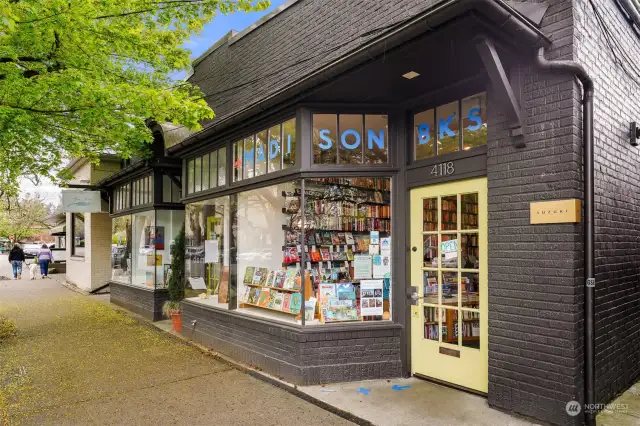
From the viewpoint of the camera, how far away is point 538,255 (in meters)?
4.19

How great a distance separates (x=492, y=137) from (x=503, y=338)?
2.03 m

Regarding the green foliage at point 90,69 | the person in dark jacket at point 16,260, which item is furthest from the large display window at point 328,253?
the person in dark jacket at point 16,260

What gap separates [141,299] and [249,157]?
6072 millimetres

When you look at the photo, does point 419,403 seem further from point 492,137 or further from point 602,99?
point 602,99

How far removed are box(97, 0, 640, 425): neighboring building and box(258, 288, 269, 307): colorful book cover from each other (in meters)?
0.03

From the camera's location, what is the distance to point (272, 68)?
24.2 feet

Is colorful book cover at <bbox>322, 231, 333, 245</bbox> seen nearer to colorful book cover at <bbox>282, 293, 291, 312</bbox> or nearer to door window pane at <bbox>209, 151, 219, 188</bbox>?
colorful book cover at <bbox>282, 293, 291, 312</bbox>

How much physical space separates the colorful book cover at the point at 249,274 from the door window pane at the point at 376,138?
8.89 feet

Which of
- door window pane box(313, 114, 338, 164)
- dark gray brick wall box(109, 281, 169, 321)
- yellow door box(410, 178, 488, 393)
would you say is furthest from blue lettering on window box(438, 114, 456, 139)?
dark gray brick wall box(109, 281, 169, 321)

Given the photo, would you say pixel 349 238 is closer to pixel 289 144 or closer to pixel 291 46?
pixel 289 144

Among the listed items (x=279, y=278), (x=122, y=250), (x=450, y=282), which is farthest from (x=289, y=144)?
(x=122, y=250)

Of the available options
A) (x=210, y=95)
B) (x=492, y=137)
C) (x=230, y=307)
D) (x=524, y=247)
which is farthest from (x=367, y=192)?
(x=210, y=95)

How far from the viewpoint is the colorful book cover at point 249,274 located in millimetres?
7148

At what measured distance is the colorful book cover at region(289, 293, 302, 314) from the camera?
594 cm
